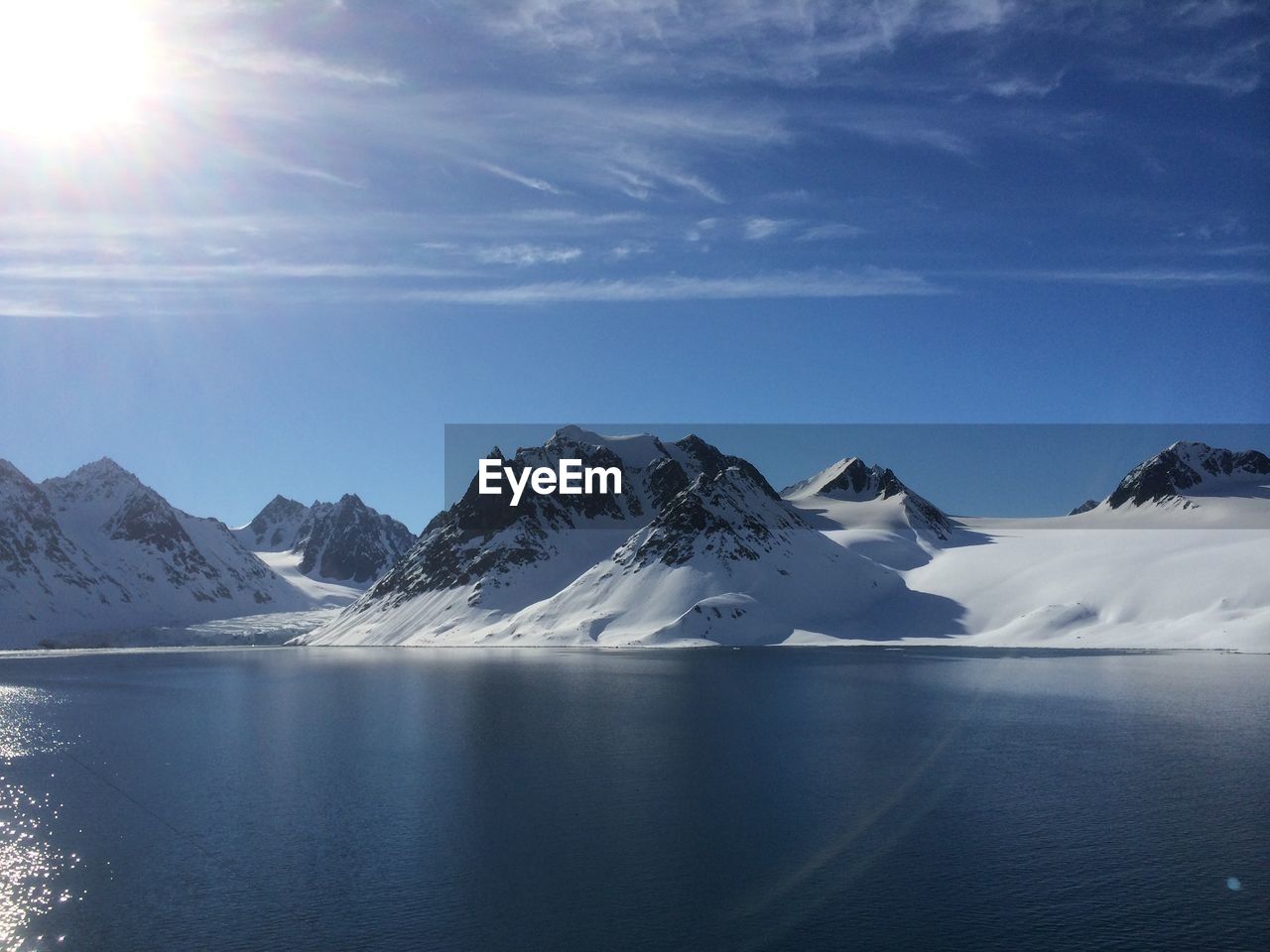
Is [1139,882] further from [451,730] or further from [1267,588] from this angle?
[1267,588]

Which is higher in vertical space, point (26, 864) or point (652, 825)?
point (26, 864)

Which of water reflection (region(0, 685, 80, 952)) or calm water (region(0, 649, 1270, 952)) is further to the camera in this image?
calm water (region(0, 649, 1270, 952))

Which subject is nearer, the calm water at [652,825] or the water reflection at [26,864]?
the water reflection at [26,864]

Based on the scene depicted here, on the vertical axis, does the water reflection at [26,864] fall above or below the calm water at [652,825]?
above

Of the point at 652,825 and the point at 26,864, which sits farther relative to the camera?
the point at 652,825

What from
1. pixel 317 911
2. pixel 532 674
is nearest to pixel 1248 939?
pixel 317 911
